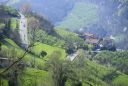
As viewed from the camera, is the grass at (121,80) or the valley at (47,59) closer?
the valley at (47,59)

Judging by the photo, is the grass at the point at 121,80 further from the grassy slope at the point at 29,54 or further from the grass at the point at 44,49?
the grassy slope at the point at 29,54

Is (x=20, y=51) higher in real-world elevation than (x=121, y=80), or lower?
higher

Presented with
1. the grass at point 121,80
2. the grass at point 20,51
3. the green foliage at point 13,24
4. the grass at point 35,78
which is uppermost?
the green foliage at point 13,24

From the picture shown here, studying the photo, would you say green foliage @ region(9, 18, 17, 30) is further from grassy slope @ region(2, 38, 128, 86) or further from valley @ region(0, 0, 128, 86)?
grassy slope @ region(2, 38, 128, 86)

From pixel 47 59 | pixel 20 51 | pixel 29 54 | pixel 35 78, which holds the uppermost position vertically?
pixel 20 51

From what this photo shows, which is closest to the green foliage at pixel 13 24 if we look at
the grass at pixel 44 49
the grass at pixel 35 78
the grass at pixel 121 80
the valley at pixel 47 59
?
the valley at pixel 47 59

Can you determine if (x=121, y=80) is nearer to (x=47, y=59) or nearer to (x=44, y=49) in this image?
(x=44, y=49)

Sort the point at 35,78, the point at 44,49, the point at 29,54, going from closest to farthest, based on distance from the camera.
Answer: the point at 35,78
the point at 29,54
the point at 44,49

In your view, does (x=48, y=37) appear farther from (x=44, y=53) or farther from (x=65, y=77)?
(x=65, y=77)

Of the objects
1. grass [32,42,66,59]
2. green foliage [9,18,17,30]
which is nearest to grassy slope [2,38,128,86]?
grass [32,42,66,59]

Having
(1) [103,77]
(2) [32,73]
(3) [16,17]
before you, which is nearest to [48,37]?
(3) [16,17]

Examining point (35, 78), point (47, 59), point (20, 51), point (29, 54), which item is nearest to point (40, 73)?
point (35, 78)
